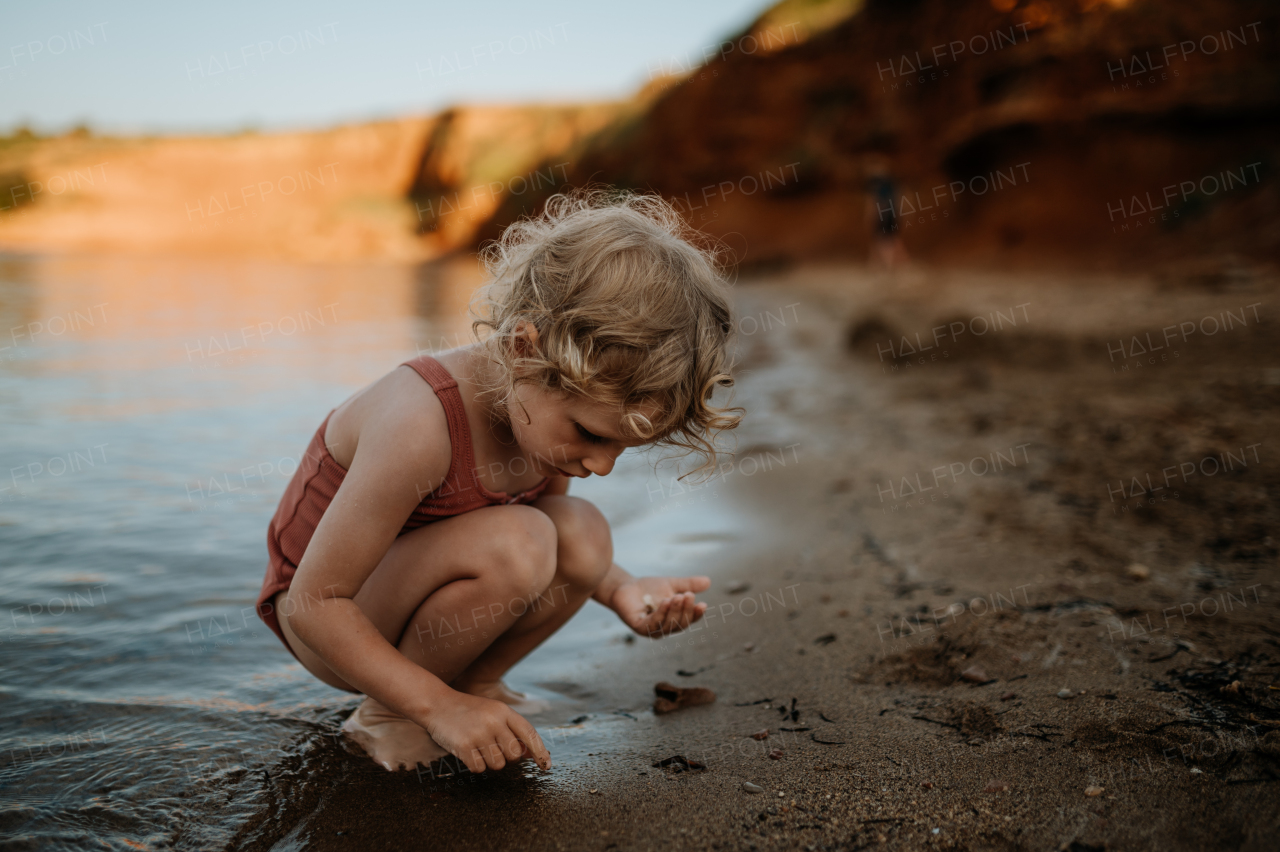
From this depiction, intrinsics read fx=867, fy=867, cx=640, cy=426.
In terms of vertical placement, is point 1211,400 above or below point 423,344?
below

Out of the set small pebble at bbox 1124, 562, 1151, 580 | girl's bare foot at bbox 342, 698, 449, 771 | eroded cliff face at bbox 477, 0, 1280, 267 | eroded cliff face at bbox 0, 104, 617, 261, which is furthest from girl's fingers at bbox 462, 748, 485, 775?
eroded cliff face at bbox 0, 104, 617, 261

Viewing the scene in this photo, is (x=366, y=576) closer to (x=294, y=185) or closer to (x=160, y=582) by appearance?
(x=160, y=582)

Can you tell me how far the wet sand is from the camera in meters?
1.36

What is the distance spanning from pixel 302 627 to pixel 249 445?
3258mm

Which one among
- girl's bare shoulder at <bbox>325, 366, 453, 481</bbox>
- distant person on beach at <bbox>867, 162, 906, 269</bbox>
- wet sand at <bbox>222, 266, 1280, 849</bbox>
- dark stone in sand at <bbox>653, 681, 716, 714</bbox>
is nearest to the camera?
wet sand at <bbox>222, 266, 1280, 849</bbox>

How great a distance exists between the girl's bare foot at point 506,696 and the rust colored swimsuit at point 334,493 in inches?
16.2

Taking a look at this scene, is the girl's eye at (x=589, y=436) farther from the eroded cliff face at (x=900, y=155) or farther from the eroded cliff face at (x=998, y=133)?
the eroded cliff face at (x=998, y=133)

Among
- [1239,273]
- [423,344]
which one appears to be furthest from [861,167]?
[423,344]

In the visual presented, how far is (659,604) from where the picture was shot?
1740 mm

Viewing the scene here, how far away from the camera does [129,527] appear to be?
10.2 feet

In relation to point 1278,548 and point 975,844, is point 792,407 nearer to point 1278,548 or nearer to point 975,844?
point 1278,548

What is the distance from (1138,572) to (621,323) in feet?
5.38

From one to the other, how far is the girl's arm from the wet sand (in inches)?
5.8

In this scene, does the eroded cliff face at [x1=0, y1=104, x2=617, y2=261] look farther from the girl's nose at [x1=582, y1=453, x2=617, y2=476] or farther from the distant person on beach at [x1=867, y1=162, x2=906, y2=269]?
the girl's nose at [x1=582, y1=453, x2=617, y2=476]
